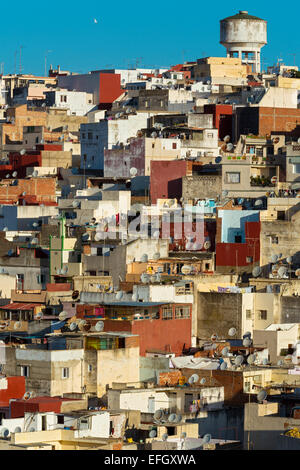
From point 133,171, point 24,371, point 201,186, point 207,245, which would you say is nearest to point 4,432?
point 24,371

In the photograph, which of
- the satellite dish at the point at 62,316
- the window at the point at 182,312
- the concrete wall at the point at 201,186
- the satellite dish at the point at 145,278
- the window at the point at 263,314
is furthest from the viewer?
the concrete wall at the point at 201,186

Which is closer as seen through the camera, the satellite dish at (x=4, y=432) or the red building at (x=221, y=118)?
the satellite dish at (x=4, y=432)

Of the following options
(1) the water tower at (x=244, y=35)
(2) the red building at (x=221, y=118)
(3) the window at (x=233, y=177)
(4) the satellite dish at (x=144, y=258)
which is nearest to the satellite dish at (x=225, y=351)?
(4) the satellite dish at (x=144, y=258)

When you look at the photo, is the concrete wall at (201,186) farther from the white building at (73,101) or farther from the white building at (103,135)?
the white building at (73,101)

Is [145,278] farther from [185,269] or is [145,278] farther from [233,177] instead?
[233,177]
